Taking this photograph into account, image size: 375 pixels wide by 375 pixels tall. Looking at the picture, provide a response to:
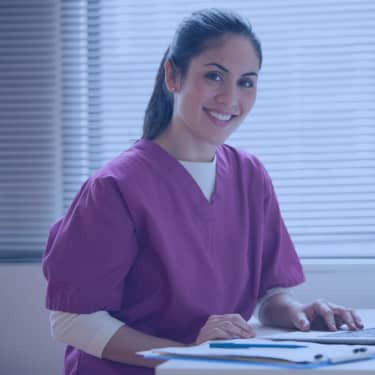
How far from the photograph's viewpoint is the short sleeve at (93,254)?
129 cm

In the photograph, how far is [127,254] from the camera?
134cm

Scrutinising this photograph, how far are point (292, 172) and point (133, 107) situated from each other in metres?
0.53

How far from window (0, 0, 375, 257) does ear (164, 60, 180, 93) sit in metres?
0.65

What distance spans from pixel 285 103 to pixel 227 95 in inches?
27.2

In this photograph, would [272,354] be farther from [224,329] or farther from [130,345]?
[130,345]

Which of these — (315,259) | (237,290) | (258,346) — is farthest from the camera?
(315,259)

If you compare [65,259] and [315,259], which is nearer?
[65,259]

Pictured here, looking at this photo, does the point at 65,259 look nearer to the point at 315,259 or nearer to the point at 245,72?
the point at 245,72

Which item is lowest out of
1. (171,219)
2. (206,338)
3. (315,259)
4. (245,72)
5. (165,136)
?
(315,259)

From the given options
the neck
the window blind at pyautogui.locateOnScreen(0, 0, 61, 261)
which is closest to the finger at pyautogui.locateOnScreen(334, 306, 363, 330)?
the neck

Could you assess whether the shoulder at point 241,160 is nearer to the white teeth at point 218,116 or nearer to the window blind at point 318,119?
the white teeth at point 218,116

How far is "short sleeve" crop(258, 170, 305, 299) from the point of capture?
1.59 metres

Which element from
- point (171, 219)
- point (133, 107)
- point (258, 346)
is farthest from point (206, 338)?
point (133, 107)

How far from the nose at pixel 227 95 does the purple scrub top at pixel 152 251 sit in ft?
0.53
